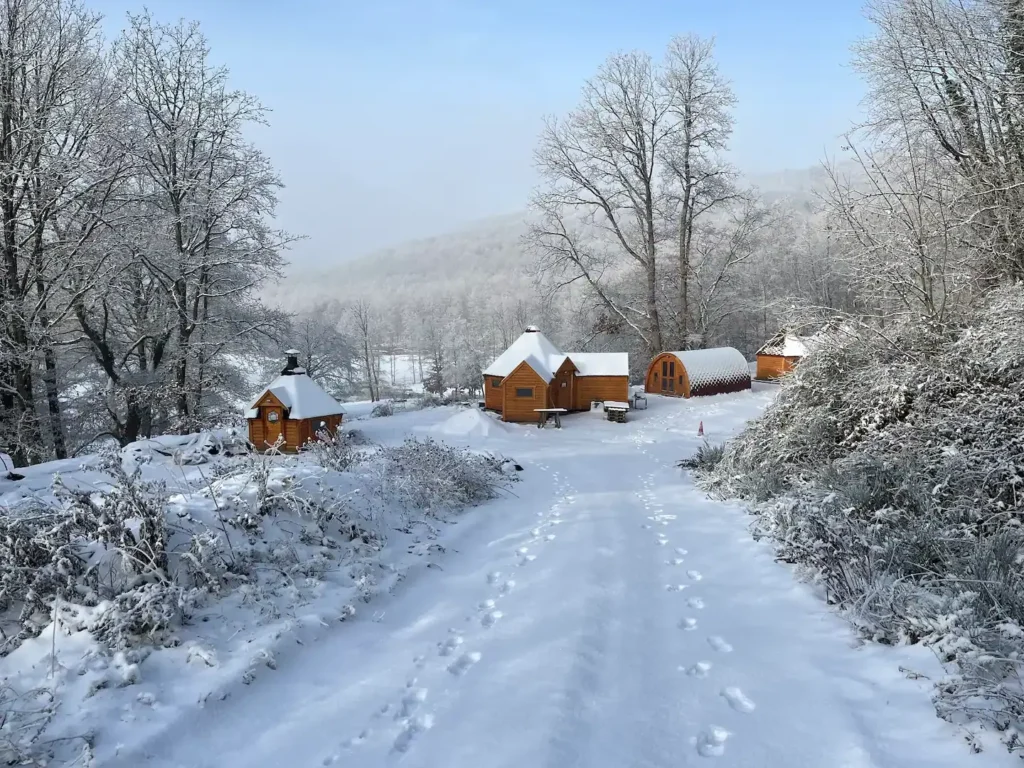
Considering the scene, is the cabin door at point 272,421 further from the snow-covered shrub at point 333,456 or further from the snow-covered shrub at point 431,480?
the snow-covered shrub at point 431,480

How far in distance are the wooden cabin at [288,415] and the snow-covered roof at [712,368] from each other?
622 inches

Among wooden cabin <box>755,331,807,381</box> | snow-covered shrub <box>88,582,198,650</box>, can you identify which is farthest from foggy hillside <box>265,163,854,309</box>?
snow-covered shrub <box>88,582,198,650</box>

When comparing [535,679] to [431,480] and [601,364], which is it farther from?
[601,364]

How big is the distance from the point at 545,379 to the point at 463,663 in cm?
1723

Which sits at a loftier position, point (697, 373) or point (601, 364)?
point (601, 364)

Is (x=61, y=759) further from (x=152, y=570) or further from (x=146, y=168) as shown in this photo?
(x=146, y=168)

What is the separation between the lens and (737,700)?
373 centimetres

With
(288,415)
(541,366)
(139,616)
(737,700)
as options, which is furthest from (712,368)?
(139,616)

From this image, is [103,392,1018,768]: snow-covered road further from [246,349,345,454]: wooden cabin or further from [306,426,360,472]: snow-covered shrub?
→ [246,349,345,454]: wooden cabin

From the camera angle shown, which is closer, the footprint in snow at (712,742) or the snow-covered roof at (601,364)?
the footprint in snow at (712,742)

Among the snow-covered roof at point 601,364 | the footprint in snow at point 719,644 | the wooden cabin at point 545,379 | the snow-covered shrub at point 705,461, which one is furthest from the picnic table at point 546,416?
the footprint in snow at point 719,644

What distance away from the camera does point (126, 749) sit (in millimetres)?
3137

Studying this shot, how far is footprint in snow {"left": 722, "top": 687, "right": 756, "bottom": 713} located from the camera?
3.63 meters

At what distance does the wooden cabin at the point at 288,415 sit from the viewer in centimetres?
1600
